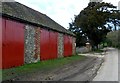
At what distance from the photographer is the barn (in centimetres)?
2041

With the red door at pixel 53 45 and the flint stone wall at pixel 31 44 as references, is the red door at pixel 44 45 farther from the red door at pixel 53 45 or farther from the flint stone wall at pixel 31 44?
the red door at pixel 53 45

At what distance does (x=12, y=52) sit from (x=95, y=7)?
52.3 meters

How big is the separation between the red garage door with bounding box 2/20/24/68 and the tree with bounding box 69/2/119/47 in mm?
46473

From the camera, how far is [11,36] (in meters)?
21.3

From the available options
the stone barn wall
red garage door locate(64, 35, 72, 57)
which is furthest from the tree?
the stone barn wall

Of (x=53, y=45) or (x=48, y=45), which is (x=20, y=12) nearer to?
(x=48, y=45)

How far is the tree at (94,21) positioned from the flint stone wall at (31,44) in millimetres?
42348

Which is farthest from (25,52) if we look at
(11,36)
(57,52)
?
(57,52)

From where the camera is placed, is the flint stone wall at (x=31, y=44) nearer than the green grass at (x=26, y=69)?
No

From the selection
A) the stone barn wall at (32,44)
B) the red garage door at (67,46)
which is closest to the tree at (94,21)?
the red garage door at (67,46)

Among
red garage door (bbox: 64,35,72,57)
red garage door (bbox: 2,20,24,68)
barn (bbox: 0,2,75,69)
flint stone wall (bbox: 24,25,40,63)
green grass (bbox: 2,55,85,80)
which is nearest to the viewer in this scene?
green grass (bbox: 2,55,85,80)

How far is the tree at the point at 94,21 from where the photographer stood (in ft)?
227

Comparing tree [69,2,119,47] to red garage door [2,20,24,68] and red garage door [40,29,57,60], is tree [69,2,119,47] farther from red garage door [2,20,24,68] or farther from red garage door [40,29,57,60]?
red garage door [2,20,24,68]

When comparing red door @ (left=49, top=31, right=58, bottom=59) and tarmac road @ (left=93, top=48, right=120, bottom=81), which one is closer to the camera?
tarmac road @ (left=93, top=48, right=120, bottom=81)
